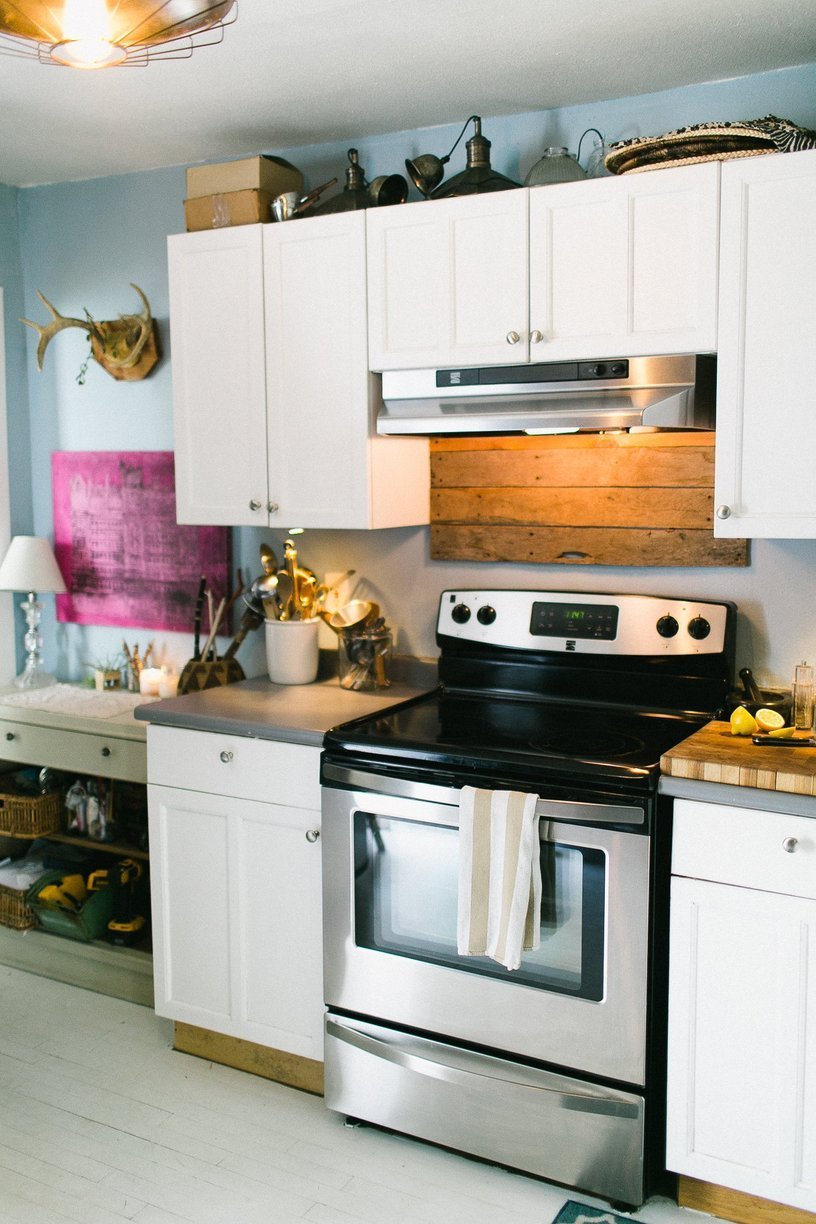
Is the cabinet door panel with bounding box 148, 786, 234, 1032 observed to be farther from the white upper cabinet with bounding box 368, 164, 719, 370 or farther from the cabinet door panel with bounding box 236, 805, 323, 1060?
the white upper cabinet with bounding box 368, 164, 719, 370

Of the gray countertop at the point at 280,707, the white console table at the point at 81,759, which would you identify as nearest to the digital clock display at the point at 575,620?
the gray countertop at the point at 280,707

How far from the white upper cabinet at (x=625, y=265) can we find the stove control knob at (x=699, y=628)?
0.66m

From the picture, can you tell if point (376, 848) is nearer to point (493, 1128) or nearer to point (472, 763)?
point (472, 763)

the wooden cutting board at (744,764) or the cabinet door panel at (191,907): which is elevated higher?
the wooden cutting board at (744,764)

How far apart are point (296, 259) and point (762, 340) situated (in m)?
1.22

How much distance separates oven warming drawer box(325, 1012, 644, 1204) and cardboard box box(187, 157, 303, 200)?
7.07ft

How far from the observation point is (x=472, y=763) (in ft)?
7.84

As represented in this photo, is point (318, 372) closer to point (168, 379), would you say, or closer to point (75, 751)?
point (168, 379)

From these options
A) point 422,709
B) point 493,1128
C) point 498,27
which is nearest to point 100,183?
point 498,27

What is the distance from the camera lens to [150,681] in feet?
11.9

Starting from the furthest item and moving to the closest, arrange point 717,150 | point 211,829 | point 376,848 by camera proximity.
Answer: point 211,829 → point 376,848 → point 717,150

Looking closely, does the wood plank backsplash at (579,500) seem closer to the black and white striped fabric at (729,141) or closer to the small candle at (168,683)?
the black and white striped fabric at (729,141)

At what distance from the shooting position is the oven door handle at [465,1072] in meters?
2.31

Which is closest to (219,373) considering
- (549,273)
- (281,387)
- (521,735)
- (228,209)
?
(281,387)
